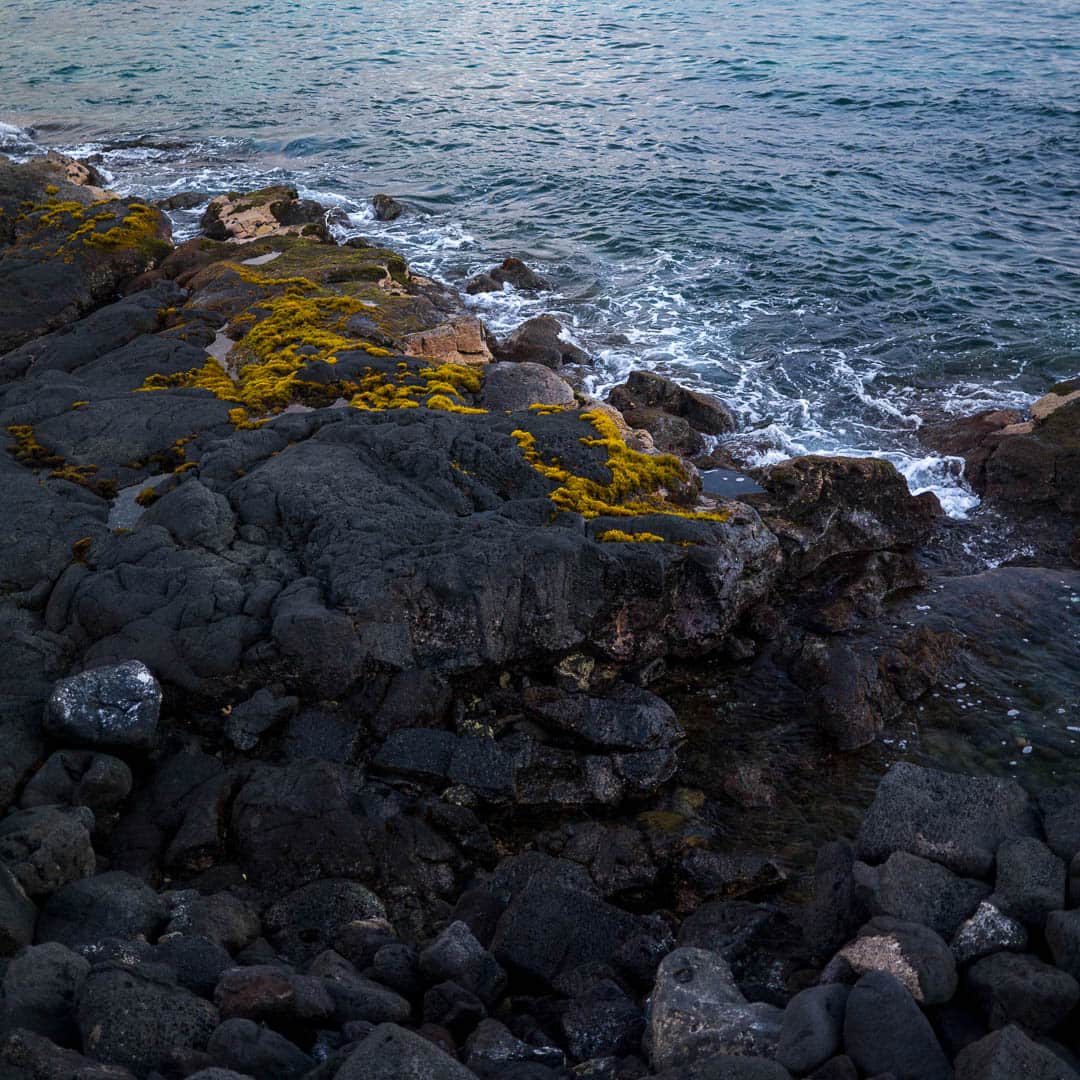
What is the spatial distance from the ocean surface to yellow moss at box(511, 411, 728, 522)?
5.81 metres

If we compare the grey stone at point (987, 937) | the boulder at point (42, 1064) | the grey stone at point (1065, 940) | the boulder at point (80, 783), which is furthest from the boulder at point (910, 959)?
the boulder at point (80, 783)

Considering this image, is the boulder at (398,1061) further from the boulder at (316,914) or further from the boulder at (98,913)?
the boulder at (98,913)

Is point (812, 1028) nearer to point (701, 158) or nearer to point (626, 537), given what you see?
point (626, 537)

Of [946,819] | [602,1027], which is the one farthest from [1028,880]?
[602,1027]

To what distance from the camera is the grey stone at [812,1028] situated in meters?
9.91

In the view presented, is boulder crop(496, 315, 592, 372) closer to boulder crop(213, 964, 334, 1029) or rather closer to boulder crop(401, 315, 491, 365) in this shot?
boulder crop(401, 315, 491, 365)

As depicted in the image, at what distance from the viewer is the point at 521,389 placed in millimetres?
25609

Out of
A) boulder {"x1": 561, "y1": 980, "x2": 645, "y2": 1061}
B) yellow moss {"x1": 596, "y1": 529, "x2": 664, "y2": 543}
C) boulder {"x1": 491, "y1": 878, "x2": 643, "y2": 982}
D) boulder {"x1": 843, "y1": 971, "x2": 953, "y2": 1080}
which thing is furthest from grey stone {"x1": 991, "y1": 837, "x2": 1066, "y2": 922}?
yellow moss {"x1": 596, "y1": 529, "x2": 664, "y2": 543}

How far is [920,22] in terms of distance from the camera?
66250mm

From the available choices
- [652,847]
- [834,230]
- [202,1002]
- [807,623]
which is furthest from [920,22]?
[202,1002]

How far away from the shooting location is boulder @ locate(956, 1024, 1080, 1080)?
900 cm

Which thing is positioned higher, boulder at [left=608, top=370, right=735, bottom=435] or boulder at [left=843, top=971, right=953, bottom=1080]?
boulder at [left=843, top=971, right=953, bottom=1080]

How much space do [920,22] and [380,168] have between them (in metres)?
40.2

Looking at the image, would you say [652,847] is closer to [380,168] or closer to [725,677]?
[725,677]
